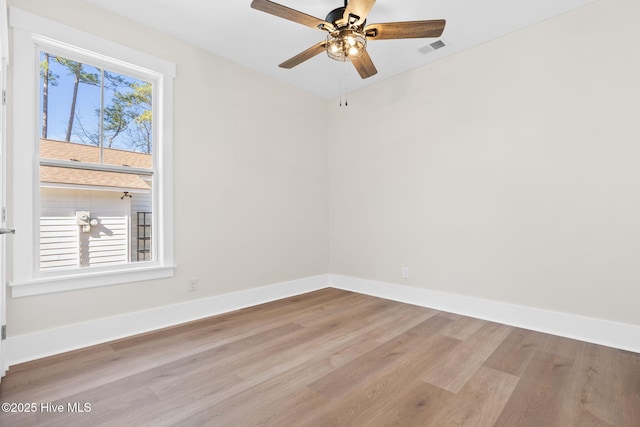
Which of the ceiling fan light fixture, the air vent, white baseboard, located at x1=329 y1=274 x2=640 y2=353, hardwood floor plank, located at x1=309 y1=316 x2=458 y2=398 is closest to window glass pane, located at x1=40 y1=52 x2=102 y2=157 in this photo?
the ceiling fan light fixture

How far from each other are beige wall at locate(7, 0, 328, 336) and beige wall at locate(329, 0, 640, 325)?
0.92 m

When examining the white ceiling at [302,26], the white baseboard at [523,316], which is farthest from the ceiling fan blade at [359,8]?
the white baseboard at [523,316]

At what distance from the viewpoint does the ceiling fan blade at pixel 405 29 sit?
2.09m

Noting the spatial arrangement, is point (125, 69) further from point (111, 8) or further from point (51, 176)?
point (51, 176)

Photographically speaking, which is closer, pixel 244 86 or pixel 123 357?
pixel 123 357

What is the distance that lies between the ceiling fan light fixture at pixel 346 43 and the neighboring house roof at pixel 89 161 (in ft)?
6.38

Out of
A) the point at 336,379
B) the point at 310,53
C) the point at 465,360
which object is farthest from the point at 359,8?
the point at 465,360

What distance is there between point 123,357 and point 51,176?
150 centimetres

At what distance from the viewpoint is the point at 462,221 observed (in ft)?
10.6

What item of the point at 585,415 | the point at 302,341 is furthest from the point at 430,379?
the point at 302,341

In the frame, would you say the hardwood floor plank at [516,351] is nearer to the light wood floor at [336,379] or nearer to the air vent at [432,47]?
the light wood floor at [336,379]

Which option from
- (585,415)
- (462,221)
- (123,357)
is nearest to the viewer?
(585,415)

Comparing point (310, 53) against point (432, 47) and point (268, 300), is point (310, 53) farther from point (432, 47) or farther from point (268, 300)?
point (268, 300)

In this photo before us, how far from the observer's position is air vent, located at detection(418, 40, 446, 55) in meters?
3.05
